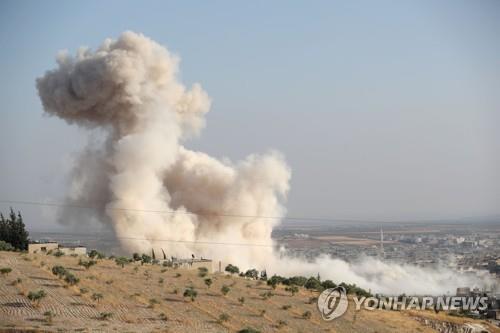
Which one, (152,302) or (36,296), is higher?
(36,296)

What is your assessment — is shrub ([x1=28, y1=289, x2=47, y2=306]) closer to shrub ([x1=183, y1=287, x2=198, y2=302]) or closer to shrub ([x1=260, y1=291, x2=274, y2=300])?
shrub ([x1=183, y1=287, x2=198, y2=302])

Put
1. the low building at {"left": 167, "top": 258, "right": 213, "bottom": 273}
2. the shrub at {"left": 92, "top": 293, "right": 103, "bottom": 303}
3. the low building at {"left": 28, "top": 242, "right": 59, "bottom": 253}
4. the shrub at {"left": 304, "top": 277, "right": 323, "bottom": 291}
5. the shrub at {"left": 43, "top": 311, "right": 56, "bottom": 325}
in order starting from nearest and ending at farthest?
the shrub at {"left": 43, "top": 311, "right": 56, "bottom": 325}
the shrub at {"left": 92, "top": 293, "right": 103, "bottom": 303}
the shrub at {"left": 304, "top": 277, "right": 323, "bottom": 291}
the low building at {"left": 167, "top": 258, "right": 213, "bottom": 273}
the low building at {"left": 28, "top": 242, "right": 59, "bottom": 253}

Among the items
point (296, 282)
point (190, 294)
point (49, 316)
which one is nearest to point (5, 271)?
point (49, 316)

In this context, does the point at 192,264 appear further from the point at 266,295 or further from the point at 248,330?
the point at 248,330

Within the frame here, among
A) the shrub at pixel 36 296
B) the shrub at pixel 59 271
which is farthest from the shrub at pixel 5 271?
the shrub at pixel 36 296

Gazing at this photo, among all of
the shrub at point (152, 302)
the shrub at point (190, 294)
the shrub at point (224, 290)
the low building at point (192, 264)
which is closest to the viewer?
the shrub at point (152, 302)

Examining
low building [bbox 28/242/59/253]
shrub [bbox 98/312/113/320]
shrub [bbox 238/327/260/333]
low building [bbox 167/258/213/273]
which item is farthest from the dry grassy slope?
low building [bbox 28/242/59/253]

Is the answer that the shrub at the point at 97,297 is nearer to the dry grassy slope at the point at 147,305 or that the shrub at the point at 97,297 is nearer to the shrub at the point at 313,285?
the dry grassy slope at the point at 147,305

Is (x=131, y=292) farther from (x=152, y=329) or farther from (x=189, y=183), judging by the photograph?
(x=189, y=183)

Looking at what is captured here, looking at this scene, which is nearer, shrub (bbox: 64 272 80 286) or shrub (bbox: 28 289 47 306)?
shrub (bbox: 28 289 47 306)
